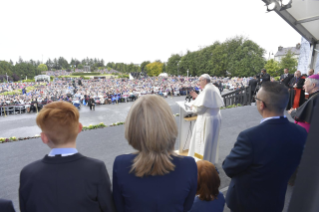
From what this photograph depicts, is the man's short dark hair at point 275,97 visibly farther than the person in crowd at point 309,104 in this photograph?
No

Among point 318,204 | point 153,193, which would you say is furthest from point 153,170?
point 318,204

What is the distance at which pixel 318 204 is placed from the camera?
763mm

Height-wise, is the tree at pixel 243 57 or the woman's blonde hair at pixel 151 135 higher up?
the tree at pixel 243 57

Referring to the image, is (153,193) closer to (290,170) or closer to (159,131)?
(159,131)

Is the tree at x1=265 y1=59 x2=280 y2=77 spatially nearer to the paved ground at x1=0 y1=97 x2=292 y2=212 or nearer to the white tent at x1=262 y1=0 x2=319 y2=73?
the white tent at x1=262 y1=0 x2=319 y2=73

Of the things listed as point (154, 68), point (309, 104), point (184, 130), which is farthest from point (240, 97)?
point (154, 68)

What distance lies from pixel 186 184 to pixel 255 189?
81cm

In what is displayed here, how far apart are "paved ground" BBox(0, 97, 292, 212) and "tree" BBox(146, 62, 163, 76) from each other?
6555 cm

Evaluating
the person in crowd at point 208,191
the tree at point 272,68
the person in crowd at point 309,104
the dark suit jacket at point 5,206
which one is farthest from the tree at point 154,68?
the dark suit jacket at point 5,206

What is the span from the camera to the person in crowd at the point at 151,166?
88 cm

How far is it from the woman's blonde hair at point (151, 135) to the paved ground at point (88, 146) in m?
1.89

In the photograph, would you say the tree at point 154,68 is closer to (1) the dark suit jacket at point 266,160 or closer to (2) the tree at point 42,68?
(2) the tree at point 42,68

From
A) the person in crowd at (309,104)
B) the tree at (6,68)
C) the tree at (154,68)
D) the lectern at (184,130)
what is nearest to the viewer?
the person in crowd at (309,104)

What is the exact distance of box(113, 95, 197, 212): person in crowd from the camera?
876 millimetres
